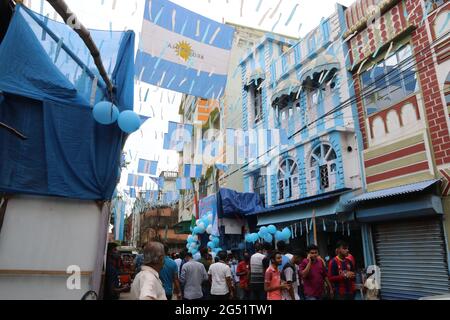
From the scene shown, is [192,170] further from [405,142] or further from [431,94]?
[431,94]

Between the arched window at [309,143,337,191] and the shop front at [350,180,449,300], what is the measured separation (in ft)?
6.12

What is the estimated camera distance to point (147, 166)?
58.8 ft

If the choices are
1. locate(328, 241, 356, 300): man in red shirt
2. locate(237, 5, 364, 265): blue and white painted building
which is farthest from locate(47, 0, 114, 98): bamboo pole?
locate(237, 5, 364, 265): blue and white painted building

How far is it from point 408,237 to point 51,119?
31.8 feet

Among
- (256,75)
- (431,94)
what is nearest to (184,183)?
(256,75)

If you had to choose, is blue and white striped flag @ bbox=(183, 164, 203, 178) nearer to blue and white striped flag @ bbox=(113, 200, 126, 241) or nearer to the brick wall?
blue and white striped flag @ bbox=(113, 200, 126, 241)

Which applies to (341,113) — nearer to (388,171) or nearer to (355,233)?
(388,171)

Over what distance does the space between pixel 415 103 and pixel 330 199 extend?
4.21 metres

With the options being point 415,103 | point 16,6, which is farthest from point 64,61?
point 415,103

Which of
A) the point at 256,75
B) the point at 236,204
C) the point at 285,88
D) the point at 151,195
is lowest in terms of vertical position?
the point at 236,204

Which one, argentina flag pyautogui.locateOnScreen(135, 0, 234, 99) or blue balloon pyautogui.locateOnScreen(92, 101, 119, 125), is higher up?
argentina flag pyautogui.locateOnScreen(135, 0, 234, 99)

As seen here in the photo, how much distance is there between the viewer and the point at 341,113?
12445 mm

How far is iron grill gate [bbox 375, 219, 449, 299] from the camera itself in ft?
28.2

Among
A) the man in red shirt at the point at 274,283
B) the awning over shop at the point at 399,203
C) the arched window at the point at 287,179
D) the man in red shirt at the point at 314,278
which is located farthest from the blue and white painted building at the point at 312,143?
the man in red shirt at the point at 274,283
